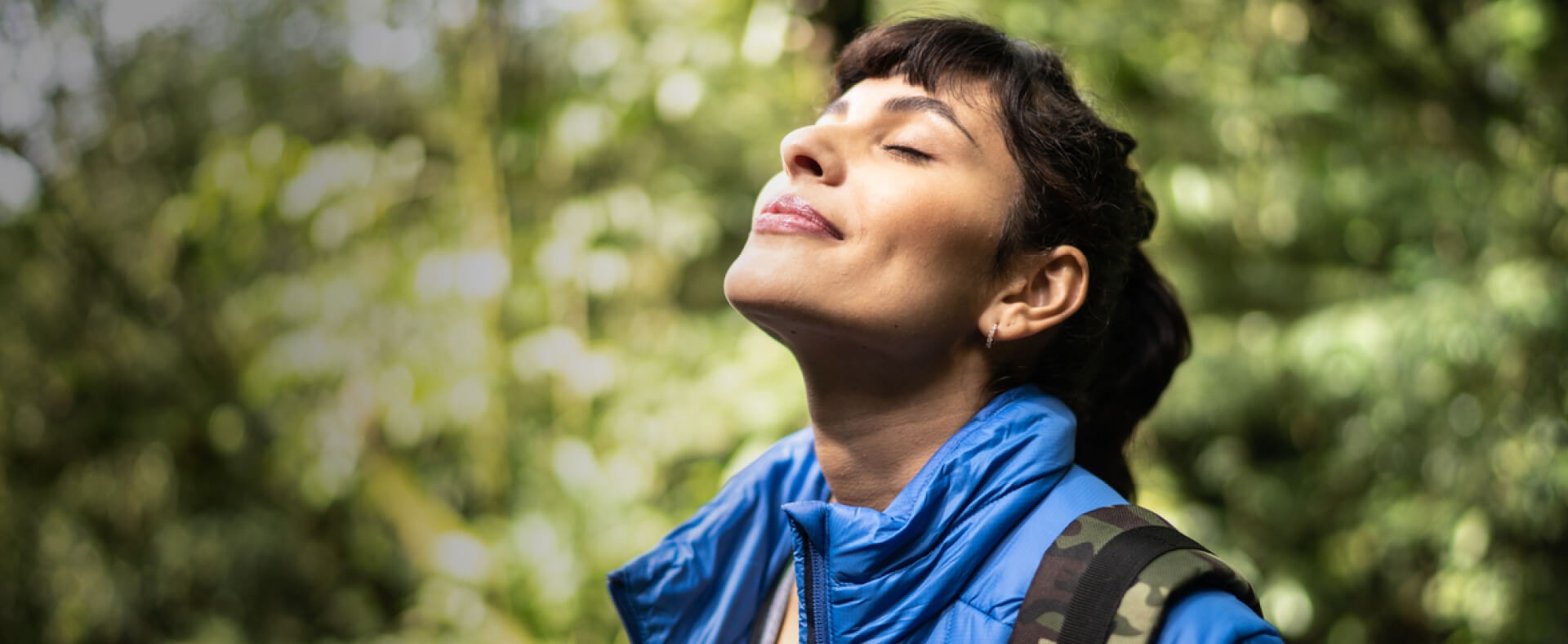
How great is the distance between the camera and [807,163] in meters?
0.98

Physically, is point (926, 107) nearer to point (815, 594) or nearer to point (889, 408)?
point (889, 408)

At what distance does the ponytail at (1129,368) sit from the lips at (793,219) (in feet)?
1.26

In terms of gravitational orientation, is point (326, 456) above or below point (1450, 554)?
above

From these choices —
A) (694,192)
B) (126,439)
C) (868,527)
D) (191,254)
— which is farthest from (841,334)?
(126,439)

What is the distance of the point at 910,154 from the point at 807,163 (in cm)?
10

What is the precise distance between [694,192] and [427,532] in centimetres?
114

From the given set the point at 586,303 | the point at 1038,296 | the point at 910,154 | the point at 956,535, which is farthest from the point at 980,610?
the point at 586,303

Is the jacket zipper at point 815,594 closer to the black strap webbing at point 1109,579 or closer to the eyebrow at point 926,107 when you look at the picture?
the black strap webbing at point 1109,579

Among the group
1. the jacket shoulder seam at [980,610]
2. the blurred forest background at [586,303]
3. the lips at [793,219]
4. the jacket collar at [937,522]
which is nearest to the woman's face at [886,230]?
the lips at [793,219]

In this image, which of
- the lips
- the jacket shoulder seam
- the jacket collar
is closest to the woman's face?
the lips

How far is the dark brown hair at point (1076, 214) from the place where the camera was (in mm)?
998

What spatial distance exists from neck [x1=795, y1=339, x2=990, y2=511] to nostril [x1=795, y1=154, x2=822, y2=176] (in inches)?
6.9

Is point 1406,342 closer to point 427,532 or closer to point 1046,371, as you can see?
point 1046,371

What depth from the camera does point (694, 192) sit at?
97.0 inches
